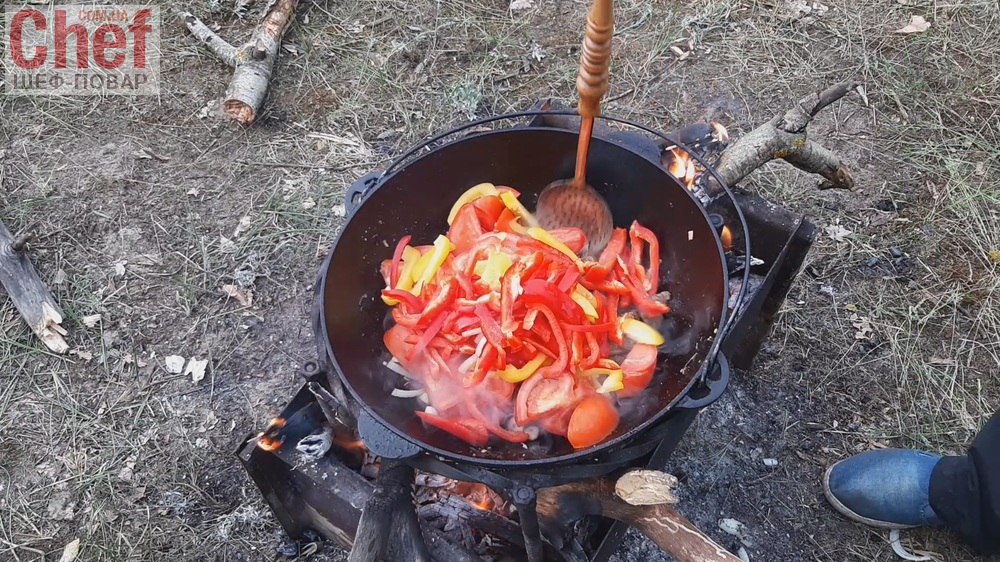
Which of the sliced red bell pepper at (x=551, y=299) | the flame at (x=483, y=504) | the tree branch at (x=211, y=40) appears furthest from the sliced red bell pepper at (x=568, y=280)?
the tree branch at (x=211, y=40)

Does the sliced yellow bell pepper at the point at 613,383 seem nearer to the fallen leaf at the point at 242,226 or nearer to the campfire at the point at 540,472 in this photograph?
the campfire at the point at 540,472

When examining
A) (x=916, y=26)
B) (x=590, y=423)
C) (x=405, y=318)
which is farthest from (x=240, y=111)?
(x=916, y=26)

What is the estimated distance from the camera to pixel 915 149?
14.5 ft

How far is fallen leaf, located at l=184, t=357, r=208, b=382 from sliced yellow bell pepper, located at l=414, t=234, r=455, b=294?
1.65 meters

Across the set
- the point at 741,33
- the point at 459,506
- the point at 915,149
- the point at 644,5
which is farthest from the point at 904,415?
the point at 644,5

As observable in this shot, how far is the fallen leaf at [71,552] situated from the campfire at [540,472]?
102cm

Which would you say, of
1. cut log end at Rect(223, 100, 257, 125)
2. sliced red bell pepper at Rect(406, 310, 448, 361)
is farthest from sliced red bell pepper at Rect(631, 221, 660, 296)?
cut log end at Rect(223, 100, 257, 125)

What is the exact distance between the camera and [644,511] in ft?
7.14

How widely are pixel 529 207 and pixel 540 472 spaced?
4.70 feet

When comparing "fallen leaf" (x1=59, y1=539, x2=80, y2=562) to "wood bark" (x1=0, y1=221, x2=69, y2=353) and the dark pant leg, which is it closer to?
"wood bark" (x1=0, y1=221, x2=69, y2=353)

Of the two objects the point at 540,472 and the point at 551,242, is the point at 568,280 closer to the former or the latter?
the point at 551,242

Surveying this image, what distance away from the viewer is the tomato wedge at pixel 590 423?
2.29 m

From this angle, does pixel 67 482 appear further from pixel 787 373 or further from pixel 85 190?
pixel 787 373

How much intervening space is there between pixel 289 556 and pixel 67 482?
1239 mm
